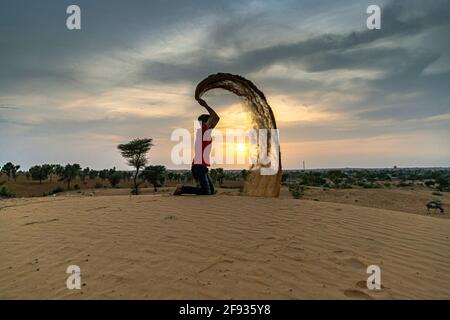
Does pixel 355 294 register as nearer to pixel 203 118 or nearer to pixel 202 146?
pixel 202 146

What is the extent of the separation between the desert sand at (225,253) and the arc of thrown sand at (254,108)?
2307 mm

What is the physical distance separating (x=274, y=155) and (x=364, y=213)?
132 inches

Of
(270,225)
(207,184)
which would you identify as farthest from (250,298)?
(207,184)

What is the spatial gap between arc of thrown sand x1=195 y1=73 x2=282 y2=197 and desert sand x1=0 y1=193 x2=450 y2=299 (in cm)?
231

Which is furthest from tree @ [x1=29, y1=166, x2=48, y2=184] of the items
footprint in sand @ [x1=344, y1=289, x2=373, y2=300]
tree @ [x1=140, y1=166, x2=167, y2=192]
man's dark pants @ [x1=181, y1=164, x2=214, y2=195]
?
footprint in sand @ [x1=344, y1=289, x2=373, y2=300]

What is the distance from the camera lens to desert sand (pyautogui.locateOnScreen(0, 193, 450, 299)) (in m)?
4.27

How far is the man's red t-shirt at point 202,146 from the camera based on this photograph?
9.73 metres

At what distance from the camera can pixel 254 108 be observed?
11.1 m

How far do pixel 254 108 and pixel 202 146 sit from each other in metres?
2.49

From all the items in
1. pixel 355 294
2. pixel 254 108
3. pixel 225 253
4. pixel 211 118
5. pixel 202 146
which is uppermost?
pixel 254 108

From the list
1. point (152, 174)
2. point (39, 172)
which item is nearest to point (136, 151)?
point (152, 174)

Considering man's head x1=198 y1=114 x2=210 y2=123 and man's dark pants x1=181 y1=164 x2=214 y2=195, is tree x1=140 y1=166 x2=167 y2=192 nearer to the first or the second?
man's dark pants x1=181 y1=164 x2=214 y2=195

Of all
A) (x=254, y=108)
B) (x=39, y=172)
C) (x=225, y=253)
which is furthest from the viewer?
(x=39, y=172)
